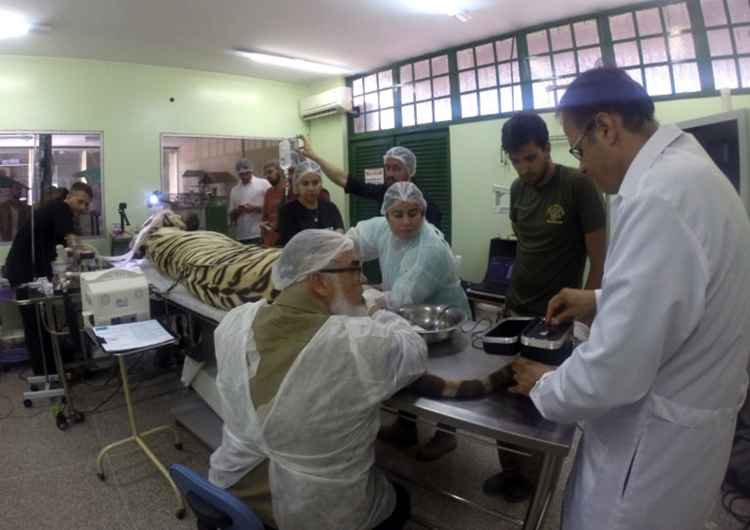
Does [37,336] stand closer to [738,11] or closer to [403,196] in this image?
Result: [403,196]

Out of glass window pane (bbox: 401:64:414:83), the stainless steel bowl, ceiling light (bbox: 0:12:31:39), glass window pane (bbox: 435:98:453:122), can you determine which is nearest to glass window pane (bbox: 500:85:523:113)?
glass window pane (bbox: 435:98:453:122)

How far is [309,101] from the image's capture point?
18.1 ft

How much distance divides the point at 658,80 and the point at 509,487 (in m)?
3.02

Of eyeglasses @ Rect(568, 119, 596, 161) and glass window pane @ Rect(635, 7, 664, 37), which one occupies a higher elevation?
glass window pane @ Rect(635, 7, 664, 37)

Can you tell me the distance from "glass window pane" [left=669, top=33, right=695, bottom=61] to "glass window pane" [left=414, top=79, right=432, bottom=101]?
206 cm

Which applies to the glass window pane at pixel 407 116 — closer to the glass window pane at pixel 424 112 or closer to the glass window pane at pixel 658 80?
the glass window pane at pixel 424 112

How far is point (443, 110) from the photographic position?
463 cm

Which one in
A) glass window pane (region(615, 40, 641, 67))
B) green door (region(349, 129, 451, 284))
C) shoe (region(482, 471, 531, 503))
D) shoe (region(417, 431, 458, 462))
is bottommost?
shoe (region(482, 471, 531, 503))

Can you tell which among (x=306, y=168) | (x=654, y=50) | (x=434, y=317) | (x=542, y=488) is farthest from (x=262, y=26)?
(x=542, y=488)

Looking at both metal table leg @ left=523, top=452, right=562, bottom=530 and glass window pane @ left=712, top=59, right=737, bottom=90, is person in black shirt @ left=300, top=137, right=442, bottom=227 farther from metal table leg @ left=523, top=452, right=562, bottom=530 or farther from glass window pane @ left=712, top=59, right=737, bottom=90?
glass window pane @ left=712, top=59, right=737, bottom=90

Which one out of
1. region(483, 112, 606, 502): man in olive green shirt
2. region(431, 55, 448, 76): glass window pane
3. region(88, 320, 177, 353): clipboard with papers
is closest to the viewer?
region(483, 112, 606, 502): man in olive green shirt

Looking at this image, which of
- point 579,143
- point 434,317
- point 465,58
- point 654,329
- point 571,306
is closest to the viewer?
point 654,329

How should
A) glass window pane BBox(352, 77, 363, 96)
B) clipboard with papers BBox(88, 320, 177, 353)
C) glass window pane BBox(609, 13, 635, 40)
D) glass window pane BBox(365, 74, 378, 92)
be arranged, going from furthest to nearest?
glass window pane BBox(352, 77, 363, 96), glass window pane BBox(365, 74, 378, 92), glass window pane BBox(609, 13, 635, 40), clipboard with papers BBox(88, 320, 177, 353)

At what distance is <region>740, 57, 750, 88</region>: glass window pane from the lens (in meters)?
3.05
